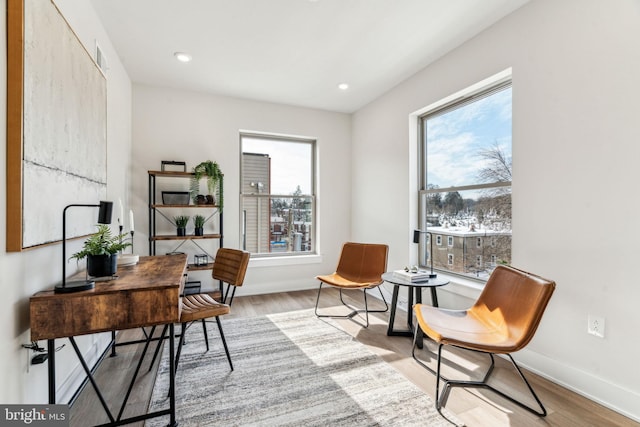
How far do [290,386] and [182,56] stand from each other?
316cm

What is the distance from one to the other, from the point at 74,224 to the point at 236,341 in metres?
1.57

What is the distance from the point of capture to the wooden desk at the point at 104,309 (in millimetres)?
1344

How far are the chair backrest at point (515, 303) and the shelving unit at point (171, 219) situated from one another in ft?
9.63

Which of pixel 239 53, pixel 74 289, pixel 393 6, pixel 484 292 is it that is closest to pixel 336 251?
pixel 484 292

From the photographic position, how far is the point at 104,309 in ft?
Result: 4.68

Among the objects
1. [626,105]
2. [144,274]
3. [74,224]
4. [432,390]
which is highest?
[626,105]

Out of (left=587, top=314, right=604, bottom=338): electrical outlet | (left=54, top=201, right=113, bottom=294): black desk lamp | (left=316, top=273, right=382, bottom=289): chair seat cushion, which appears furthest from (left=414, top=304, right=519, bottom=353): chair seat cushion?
(left=54, top=201, right=113, bottom=294): black desk lamp

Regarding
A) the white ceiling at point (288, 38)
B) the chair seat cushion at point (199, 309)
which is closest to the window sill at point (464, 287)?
the chair seat cushion at point (199, 309)

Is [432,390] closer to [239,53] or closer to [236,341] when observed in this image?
[236,341]

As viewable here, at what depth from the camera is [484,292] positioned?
7.45 feet

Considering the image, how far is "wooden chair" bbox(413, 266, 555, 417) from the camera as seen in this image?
5.57 feet

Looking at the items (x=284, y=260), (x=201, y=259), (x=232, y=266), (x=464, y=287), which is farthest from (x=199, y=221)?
(x=464, y=287)

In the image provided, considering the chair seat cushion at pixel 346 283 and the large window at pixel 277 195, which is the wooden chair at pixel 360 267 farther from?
the large window at pixel 277 195

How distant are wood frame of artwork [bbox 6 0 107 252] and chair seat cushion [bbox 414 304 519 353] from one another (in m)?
2.22
